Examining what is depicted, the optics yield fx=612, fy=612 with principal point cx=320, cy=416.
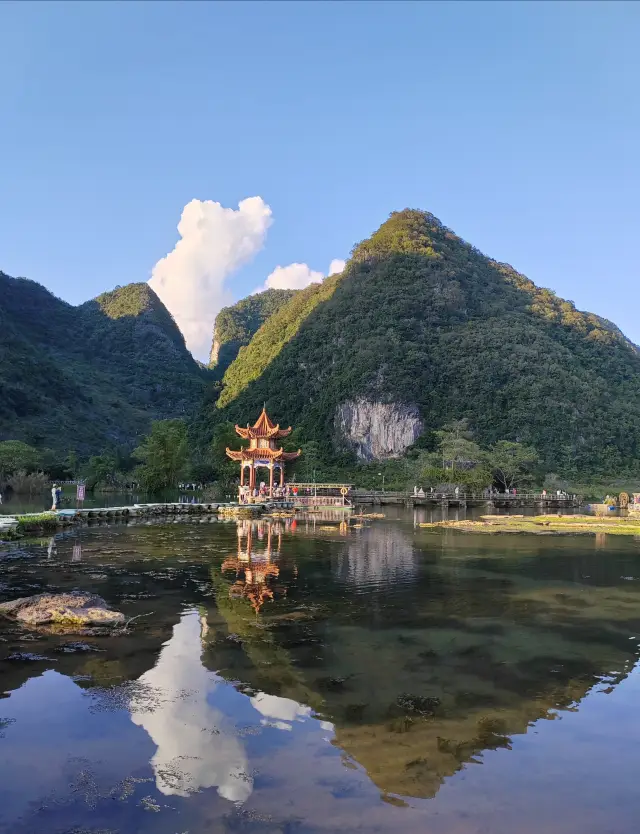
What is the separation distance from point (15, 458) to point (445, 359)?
7894 cm

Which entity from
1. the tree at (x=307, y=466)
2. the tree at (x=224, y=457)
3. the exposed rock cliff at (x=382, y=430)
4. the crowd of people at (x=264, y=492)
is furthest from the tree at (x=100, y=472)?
the exposed rock cliff at (x=382, y=430)

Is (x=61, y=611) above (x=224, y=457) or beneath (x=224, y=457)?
beneath

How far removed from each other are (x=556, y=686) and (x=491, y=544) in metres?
18.7

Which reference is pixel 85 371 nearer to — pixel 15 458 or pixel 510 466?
pixel 15 458

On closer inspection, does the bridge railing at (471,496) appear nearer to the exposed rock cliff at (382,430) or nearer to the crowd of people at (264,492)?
the crowd of people at (264,492)

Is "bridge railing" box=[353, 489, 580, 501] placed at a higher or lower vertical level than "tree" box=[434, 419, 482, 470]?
lower

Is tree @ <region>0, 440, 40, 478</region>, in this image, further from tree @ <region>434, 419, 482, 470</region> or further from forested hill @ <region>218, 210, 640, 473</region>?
forested hill @ <region>218, 210, 640, 473</region>

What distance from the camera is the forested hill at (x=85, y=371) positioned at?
100250mm

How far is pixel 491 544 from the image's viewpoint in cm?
2714

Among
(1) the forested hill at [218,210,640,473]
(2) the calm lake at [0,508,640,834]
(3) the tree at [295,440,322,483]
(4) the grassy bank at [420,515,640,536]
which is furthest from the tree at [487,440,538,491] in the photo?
(2) the calm lake at [0,508,640,834]

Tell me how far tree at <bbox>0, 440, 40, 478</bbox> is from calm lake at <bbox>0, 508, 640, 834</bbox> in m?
49.6

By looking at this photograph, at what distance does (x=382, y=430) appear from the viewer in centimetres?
10581

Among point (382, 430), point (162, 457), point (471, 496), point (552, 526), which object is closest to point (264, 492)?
point (162, 457)

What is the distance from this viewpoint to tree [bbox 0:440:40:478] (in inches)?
2379
